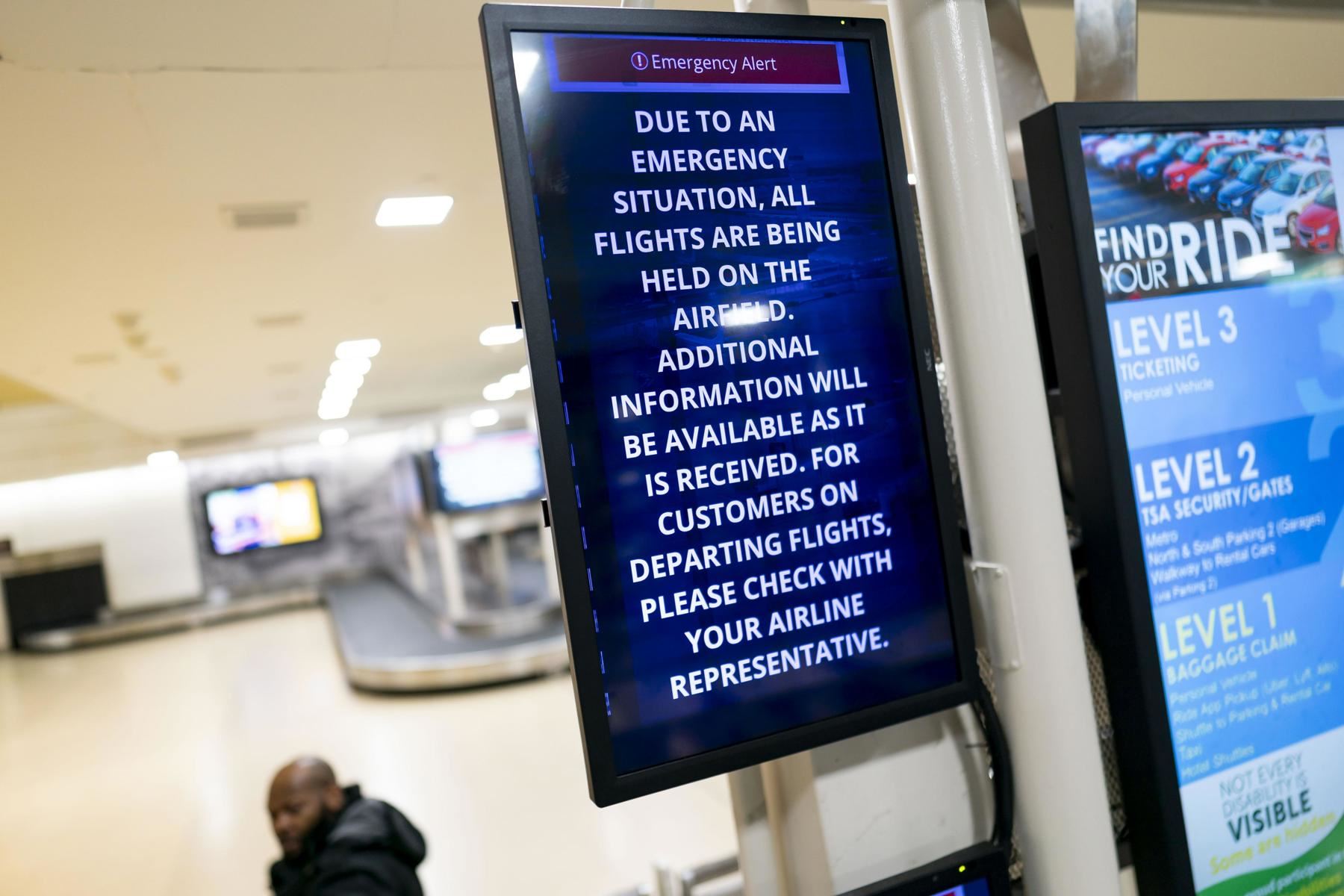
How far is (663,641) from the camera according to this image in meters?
1.13

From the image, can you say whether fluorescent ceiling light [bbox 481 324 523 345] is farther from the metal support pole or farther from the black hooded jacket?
the metal support pole

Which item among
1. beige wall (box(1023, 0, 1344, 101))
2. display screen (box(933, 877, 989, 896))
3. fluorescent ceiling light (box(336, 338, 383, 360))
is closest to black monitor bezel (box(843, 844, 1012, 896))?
display screen (box(933, 877, 989, 896))

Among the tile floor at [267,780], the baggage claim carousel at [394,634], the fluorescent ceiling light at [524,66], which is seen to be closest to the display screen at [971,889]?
the fluorescent ceiling light at [524,66]

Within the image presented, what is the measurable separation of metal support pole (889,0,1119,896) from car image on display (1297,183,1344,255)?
→ 0.53m

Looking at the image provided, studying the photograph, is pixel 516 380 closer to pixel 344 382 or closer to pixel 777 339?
pixel 344 382

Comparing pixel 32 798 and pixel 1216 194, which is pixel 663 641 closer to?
pixel 1216 194

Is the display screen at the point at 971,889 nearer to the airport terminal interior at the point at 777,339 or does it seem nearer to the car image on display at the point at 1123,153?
the airport terminal interior at the point at 777,339

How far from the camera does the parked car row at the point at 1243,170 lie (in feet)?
4.52

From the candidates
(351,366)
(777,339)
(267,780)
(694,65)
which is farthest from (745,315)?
(351,366)

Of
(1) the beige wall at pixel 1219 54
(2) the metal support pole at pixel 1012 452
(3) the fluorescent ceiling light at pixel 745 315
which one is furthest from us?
(1) the beige wall at pixel 1219 54

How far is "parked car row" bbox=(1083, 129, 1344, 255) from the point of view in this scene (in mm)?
1377

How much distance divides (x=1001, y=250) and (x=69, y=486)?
22.0 m

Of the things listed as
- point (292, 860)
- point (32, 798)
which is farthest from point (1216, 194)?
point (32, 798)

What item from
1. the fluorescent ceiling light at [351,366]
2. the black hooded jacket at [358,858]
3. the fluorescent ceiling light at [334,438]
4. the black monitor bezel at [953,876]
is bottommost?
the black hooded jacket at [358,858]
